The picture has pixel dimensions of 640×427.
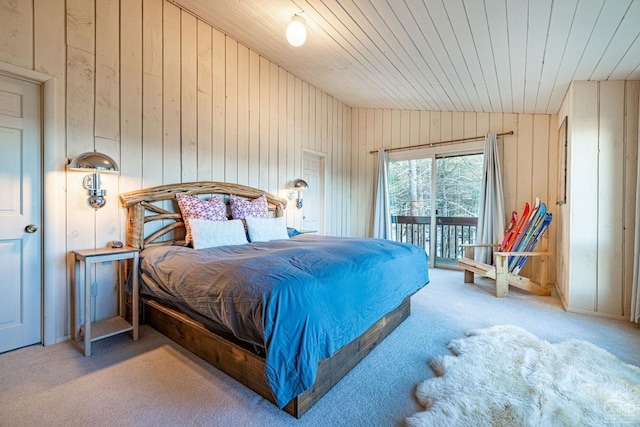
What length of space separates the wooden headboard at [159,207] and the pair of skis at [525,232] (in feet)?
11.7

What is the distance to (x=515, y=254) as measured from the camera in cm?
333

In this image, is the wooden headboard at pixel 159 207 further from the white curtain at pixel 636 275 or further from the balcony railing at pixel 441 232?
the white curtain at pixel 636 275

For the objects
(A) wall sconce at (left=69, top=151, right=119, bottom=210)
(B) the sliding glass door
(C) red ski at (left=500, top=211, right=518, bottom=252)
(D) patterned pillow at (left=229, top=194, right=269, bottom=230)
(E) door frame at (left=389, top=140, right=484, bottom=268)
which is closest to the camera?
(A) wall sconce at (left=69, top=151, right=119, bottom=210)

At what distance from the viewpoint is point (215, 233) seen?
2.65 meters

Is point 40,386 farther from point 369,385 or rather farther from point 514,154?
point 514,154

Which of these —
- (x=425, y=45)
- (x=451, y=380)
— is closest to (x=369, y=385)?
(x=451, y=380)

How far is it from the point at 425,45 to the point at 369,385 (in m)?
2.84

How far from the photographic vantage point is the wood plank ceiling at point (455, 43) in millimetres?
1985

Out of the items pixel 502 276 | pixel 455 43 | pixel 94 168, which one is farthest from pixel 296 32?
pixel 502 276

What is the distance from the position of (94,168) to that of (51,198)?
0.43 m

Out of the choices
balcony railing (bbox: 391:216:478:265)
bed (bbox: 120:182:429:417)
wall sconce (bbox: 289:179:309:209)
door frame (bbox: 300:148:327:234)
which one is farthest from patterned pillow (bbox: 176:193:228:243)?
balcony railing (bbox: 391:216:478:265)

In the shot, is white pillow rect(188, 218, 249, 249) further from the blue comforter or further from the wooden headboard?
the wooden headboard

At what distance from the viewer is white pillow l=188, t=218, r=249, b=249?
254 centimetres

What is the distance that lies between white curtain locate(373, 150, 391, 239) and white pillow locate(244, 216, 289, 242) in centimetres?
238
